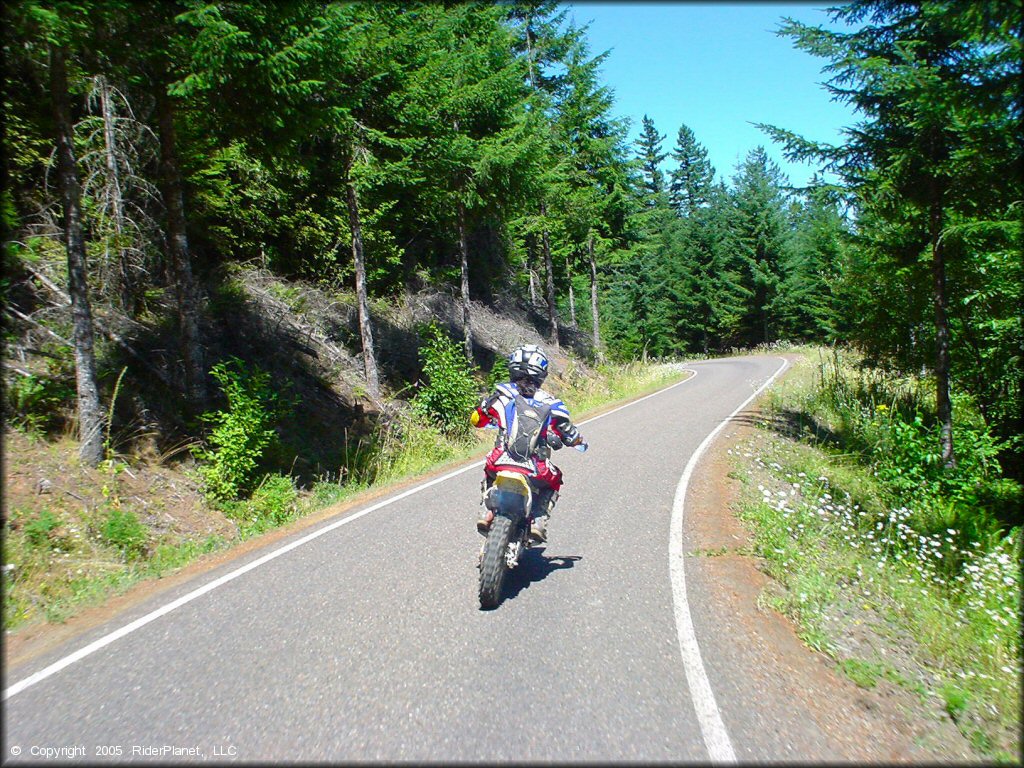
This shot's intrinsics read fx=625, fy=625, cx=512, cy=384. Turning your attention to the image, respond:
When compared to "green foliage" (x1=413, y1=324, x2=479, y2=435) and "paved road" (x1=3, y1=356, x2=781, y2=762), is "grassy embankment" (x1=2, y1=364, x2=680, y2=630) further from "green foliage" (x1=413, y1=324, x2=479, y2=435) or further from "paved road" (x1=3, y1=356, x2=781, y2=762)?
"green foliage" (x1=413, y1=324, x2=479, y2=435)

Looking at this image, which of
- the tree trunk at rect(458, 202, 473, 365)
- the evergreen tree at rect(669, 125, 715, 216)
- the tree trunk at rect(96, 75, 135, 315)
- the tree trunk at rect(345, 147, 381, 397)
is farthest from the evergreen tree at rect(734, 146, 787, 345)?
the tree trunk at rect(96, 75, 135, 315)

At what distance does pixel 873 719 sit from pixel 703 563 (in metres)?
2.69

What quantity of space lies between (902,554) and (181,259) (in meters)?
11.4

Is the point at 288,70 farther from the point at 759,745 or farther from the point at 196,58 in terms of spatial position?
the point at 759,745

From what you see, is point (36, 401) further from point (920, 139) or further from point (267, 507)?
point (920, 139)

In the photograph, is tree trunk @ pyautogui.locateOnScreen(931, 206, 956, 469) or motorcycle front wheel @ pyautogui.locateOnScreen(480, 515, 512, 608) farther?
tree trunk @ pyautogui.locateOnScreen(931, 206, 956, 469)

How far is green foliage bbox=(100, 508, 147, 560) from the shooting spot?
24.2ft

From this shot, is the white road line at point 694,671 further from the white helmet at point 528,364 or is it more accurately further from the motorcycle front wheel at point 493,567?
the white helmet at point 528,364

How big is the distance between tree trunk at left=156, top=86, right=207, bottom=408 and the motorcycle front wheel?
7447mm

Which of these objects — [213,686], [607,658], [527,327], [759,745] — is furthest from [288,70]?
[527,327]

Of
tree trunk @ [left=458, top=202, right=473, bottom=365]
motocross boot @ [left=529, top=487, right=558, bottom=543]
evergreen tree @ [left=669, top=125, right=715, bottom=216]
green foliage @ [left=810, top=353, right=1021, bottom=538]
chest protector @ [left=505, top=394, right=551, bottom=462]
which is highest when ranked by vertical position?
evergreen tree @ [left=669, top=125, right=715, bottom=216]

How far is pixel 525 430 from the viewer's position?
18.6 ft

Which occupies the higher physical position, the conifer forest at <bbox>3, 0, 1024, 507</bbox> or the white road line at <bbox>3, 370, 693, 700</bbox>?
the conifer forest at <bbox>3, 0, 1024, 507</bbox>

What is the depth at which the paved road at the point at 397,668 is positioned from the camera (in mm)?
3436
